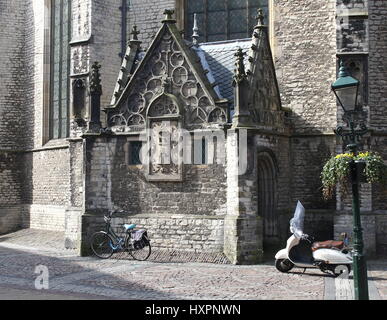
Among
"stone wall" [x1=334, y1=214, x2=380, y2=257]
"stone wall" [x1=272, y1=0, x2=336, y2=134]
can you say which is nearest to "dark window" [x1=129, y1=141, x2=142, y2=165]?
"stone wall" [x1=272, y1=0, x2=336, y2=134]

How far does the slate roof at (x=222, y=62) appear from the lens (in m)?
15.4

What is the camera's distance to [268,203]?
15938 millimetres

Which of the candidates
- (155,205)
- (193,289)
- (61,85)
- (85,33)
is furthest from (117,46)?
(193,289)

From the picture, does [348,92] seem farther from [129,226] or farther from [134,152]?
[134,152]

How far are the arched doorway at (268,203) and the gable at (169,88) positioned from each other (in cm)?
240

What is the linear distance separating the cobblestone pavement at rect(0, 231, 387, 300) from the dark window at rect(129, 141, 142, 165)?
2.83 meters

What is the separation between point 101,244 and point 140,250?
126 cm

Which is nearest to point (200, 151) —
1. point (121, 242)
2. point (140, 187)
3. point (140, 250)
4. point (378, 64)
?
point (140, 187)

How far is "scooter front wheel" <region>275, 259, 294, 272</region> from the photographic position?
12.6 meters

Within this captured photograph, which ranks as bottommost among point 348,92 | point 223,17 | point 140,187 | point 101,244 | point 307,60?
point 101,244

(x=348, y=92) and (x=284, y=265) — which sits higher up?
(x=348, y=92)

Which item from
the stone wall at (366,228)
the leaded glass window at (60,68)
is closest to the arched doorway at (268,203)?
the stone wall at (366,228)

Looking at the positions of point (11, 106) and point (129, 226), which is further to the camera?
point (11, 106)

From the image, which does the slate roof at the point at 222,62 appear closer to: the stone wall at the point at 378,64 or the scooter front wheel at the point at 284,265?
the stone wall at the point at 378,64
